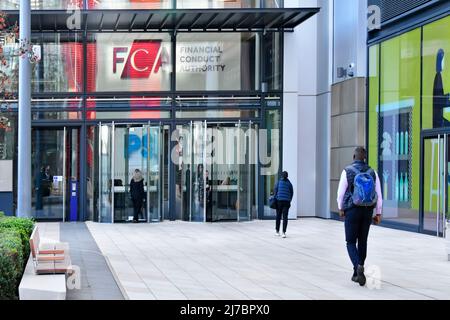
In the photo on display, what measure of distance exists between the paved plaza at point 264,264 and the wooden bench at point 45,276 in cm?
97

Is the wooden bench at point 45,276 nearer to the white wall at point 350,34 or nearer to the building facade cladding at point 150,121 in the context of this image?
the building facade cladding at point 150,121

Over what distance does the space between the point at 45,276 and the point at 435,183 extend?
480 inches

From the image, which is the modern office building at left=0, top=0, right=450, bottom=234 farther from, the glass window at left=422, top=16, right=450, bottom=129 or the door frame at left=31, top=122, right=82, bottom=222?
the glass window at left=422, top=16, right=450, bottom=129

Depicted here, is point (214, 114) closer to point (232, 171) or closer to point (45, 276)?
point (232, 171)

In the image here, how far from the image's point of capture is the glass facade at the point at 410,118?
1870 centimetres

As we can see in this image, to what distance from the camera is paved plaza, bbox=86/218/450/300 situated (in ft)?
33.4

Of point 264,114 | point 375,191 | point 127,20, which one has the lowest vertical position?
point 375,191

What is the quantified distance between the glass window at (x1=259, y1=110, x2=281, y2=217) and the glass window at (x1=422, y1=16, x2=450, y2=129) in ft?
20.4

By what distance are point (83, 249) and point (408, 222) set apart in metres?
9.19

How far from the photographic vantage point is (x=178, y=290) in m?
10.2

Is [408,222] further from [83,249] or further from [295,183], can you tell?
[83,249]

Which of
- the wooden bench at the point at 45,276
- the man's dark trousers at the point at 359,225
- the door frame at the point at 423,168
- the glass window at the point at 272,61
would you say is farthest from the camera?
the glass window at the point at 272,61

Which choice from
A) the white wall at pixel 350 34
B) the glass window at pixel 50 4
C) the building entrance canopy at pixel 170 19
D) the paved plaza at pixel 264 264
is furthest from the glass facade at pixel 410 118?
the glass window at pixel 50 4
